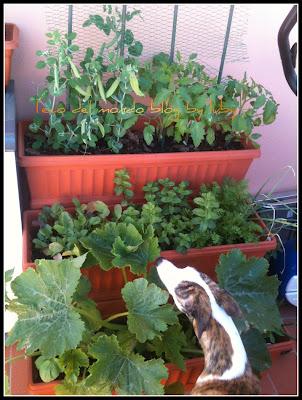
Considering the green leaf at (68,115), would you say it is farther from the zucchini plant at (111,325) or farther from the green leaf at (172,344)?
the green leaf at (172,344)

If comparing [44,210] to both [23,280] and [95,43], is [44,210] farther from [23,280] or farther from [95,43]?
[95,43]

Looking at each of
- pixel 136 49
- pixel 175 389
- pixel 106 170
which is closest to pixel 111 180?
pixel 106 170

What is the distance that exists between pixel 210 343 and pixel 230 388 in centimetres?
9

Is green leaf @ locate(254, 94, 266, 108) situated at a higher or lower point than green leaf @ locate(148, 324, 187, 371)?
higher

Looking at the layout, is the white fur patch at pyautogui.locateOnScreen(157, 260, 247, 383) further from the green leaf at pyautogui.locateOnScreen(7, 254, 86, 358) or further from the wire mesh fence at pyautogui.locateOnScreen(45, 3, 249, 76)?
the wire mesh fence at pyautogui.locateOnScreen(45, 3, 249, 76)

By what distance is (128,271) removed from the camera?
1339 mm

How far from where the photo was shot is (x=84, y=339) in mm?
1139

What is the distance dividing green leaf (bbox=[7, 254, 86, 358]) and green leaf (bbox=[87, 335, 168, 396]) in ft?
0.23

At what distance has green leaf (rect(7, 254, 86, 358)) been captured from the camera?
→ 103 centimetres

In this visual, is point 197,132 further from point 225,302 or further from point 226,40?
point 225,302

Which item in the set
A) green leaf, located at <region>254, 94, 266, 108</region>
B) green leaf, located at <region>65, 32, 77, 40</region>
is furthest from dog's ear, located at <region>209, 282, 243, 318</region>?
green leaf, located at <region>65, 32, 77, 40</region>

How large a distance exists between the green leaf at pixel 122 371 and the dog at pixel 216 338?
0.10 meters

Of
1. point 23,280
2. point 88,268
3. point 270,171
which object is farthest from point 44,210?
point 270,171

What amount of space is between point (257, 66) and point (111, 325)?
920 mm
